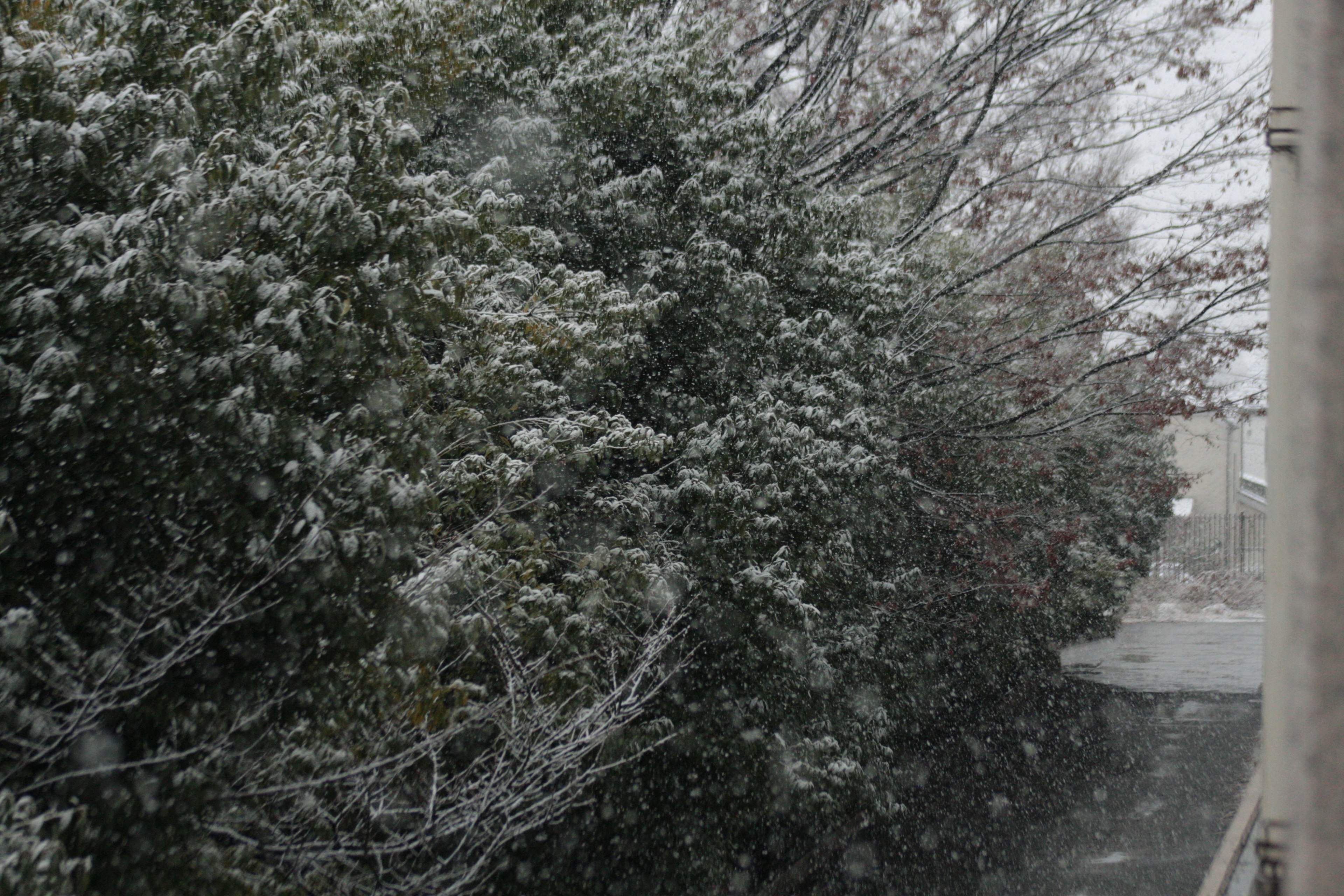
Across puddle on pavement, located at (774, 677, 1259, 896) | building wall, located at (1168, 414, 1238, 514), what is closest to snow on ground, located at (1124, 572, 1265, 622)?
building wall, located at (1168, 414, 1238, 514)

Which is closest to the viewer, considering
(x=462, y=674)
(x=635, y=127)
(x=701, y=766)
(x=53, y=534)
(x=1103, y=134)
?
(x=53, y=534)

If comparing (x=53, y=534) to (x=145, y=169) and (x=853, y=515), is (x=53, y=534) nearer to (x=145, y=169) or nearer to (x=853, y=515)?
(x=145, y=169)

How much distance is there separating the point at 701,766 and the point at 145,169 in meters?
6.22

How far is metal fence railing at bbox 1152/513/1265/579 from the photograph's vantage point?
36.5m

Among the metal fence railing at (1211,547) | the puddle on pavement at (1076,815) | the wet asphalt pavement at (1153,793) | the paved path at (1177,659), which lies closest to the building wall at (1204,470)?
the metal fence railing at (1211,547)

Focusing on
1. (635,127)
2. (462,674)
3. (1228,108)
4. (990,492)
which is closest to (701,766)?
(462,674)

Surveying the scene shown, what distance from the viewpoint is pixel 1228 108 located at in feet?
37.3

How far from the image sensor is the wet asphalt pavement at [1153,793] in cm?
820

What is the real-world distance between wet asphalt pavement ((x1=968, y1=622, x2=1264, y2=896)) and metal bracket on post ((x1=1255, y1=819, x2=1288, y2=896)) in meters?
3.49

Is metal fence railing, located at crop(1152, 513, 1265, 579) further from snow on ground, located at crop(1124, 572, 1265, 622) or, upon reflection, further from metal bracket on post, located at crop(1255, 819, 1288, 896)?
metal bracket on post, located at crop(1255, 819, 1288, 896)

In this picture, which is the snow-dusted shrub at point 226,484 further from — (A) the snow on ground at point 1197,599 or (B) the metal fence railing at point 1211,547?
(B) the metal fence railing at point 1211,547

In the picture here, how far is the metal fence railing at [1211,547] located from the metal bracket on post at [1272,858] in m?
38.1

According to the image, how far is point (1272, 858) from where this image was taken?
1321 millimetres

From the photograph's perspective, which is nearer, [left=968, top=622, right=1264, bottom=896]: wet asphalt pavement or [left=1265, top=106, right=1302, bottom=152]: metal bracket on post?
[left=1265, top=106, right=1302, bottom=152]: metal bracket on post
